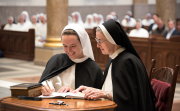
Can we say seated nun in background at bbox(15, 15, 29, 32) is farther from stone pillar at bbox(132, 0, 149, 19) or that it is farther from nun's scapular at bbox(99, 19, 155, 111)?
nun's scapular at bbox(99, 19, 155, 111)

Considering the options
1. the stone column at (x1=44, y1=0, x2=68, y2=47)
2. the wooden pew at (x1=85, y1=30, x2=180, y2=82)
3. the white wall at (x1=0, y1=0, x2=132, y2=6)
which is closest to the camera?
the wooden pew at (x1=85, y1=30, x2=180, y2=82)

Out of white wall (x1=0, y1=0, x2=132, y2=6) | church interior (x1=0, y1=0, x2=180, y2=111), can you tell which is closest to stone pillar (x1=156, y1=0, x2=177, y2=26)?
church interior (x1=0, y1=0, x2=180, y2=111)

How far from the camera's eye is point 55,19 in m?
9.93

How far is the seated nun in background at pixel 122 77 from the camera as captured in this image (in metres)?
2.52

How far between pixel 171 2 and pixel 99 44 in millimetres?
13453

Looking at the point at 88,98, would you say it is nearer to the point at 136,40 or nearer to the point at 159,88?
the point at 159,88

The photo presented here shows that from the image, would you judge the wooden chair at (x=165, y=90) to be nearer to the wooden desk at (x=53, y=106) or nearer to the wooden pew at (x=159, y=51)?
the wooden desk at (x=53, y=106)

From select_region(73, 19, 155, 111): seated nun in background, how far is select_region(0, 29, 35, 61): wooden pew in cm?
929

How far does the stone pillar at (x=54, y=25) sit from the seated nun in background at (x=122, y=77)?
24.1ft

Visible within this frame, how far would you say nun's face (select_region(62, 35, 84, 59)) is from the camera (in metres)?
2.87

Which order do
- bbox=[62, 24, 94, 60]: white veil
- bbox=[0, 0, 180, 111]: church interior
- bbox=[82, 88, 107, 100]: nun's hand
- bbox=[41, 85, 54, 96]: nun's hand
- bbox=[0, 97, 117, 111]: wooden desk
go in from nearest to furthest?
1. bbox=[0, 97, 117, 111]: wooden desk
2. bbox=[82, 88, 107, 100]: nun's hand
3. bbox=[41, 85, 54, 96]: nun's hand
4. bbox=[62, 24, 94, 60]: white veil
5. bbox=[0, 0, 180, 111]: church interior

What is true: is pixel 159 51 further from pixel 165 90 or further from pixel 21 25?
pixel 21 25

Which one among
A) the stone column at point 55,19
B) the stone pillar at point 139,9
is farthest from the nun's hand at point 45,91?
the stone pillar at point 139,9

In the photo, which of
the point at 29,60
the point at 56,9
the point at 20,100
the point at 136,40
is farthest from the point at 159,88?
the point at 29,60
